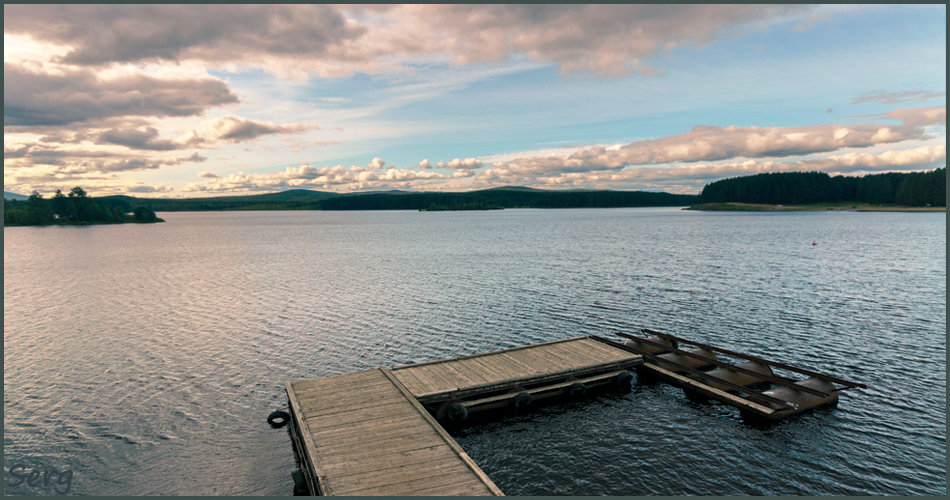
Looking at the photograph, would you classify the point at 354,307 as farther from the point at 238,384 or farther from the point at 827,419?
the point at 827,419

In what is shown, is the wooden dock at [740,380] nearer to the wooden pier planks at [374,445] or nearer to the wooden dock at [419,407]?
the wooden dock at [419,407]

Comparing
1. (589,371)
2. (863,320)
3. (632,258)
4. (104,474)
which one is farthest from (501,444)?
(632,258)

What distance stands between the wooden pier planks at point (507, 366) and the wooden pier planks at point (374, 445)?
2.22m

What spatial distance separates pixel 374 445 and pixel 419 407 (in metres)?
3.65

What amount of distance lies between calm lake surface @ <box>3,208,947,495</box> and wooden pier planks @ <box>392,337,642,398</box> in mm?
2371

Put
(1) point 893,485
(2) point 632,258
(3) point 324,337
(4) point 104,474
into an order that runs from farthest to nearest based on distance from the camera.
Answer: (2) point 632,258
(3) point 324,337
(4) point 104,474
(1) point 893,485

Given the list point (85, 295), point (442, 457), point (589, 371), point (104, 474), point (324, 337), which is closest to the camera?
point (442, 457)

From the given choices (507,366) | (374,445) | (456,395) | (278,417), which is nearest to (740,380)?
(507,366)

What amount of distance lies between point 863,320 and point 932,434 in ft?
74.9

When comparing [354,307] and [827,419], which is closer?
[827,419]

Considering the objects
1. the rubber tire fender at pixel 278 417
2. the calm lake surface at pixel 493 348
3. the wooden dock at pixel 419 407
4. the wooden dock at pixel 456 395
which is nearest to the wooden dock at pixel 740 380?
the wooden dock at pixel 456 395

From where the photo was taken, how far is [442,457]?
17.8m

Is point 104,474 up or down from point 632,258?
down

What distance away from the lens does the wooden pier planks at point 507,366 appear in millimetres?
26688
